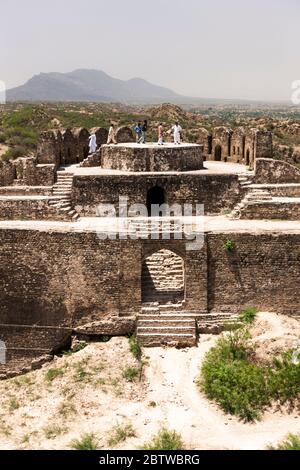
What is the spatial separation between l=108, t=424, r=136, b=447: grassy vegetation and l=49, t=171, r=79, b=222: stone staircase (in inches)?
296

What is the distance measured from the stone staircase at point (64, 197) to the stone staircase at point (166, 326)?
4140 millimetres

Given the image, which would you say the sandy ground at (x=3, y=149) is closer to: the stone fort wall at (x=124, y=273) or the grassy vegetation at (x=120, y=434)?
the stone fort wall at (x=124, y=273)

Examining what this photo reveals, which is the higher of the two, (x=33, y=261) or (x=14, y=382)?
(x=33, y=261)

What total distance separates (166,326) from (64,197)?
5662mm

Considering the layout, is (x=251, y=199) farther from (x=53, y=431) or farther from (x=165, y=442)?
(x=53, y=431)

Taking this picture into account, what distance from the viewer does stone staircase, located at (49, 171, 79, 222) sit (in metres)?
17.1

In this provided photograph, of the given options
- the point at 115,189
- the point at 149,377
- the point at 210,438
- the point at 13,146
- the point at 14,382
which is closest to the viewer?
the point at 210,438

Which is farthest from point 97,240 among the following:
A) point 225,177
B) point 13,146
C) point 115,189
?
point 13,146

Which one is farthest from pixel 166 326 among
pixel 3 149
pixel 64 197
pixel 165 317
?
pixel 3 149

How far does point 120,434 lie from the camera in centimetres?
1070

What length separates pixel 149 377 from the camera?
1298 centimetres

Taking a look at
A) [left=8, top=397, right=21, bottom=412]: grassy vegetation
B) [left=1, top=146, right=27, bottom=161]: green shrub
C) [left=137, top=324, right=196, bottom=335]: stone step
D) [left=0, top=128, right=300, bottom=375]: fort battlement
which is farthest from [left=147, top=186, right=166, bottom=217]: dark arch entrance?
[left=1, top=146, right=27, bottom=161]: green shrub

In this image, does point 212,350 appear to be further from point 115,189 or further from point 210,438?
point 115,189

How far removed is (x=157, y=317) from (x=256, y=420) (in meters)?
4.17
